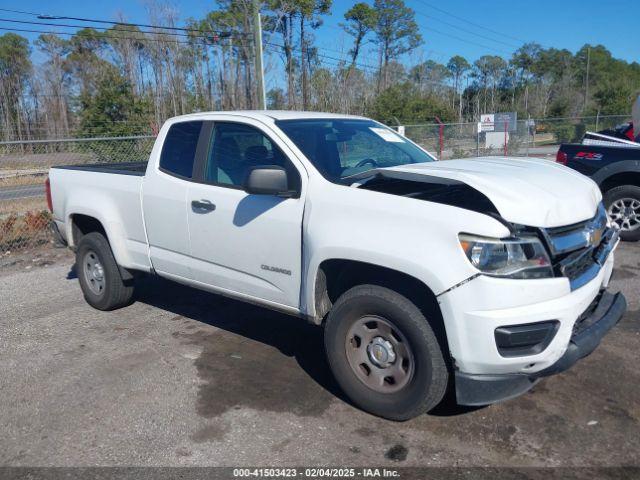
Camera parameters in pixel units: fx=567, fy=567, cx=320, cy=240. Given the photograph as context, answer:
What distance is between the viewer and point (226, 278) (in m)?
4.38

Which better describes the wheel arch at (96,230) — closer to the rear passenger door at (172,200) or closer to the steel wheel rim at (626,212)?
the rear passenger door at (172,200)

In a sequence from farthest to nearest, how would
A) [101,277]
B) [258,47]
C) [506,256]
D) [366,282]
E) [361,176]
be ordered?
[258,47]
[101,277]
[361,176]
[366,282]
[506,256]

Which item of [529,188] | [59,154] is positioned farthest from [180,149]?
[59,154]

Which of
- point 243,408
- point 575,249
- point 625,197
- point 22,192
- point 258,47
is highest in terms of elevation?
point 258,47

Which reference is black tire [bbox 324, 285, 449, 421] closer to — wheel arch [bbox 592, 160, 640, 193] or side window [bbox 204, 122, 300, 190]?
side window [bbox 204, 122, 300, 190]

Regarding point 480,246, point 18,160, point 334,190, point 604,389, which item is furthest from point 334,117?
point 18,160

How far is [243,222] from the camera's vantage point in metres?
4.10

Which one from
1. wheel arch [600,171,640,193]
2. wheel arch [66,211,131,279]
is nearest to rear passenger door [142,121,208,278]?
wheel arch [66,211,131,279]

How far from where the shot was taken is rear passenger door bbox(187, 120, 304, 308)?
3.88m

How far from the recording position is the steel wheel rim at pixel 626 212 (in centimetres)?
753

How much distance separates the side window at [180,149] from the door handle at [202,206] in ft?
0.96

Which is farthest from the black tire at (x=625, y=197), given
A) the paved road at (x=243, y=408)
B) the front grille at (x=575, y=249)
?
the front grille at (x=575, y=249)

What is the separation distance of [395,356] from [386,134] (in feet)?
7.07

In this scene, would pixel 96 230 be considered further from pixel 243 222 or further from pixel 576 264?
pixel 576 264
